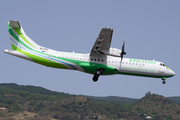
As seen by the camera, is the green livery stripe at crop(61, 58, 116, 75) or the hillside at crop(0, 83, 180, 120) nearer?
the green livery stripe at crop(61, 58, 116, 75)

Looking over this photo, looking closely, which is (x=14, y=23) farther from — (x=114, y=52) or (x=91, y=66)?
(x=114, y=52)

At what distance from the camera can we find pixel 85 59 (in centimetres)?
3809

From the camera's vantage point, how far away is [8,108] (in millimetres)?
140250

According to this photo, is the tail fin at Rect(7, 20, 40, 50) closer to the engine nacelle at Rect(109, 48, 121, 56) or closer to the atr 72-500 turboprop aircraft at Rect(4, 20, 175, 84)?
the atr 72-500 turboprop aircraft at Rect(4, 20, 175, 84)

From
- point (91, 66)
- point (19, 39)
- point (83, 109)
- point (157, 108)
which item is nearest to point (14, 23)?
point (19, 39)

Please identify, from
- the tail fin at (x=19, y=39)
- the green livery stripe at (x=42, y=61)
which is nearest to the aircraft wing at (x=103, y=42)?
the green livery stripe at (x=42, y=61)

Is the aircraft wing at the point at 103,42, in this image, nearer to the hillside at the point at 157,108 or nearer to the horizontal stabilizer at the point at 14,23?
the horizontal stabilizer at the point at 14,23

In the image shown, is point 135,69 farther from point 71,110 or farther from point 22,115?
point 71,110

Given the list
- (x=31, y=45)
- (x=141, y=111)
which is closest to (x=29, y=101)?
(x=141, y=111)

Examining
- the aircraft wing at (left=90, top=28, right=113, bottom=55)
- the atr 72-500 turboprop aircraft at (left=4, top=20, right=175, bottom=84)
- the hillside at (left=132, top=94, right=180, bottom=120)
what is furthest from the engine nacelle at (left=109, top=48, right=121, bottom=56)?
the hillside at (left=132, top=94, right=180, bottom=120)

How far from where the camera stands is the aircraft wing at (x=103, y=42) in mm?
33406

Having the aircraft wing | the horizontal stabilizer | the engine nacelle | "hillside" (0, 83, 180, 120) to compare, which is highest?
the horizontal stabilizer

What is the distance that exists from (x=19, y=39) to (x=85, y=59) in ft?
32.7

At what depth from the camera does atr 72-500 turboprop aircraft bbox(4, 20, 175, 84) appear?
3738cm
